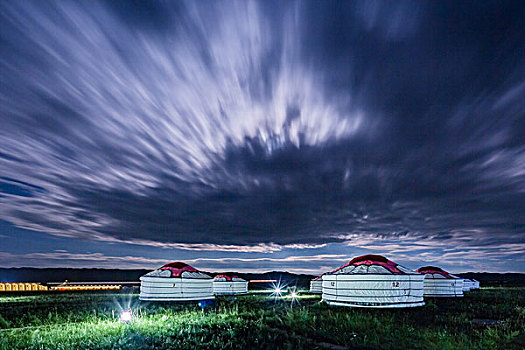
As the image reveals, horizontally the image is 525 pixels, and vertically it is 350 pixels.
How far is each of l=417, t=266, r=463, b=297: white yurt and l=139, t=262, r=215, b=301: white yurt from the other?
19475 mm

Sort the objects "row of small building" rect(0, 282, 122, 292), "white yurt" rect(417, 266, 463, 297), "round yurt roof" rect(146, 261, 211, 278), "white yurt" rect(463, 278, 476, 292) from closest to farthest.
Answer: "round yurt roof" rect(146, 261, 211, 278)
"white yurt" rect(417, 266, 463, 297)
"white yurt" rect(463, 278, 476, 292)
"row of small building" rect(0, 282, 122, 292)

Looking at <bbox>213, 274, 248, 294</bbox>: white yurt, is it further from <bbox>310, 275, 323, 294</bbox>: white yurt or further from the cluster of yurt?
the cluster of yurt

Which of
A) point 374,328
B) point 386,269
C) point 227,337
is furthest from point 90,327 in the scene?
point 386,269

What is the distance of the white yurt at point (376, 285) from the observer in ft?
54.7

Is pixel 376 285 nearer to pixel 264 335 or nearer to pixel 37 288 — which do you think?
pixel 264 335

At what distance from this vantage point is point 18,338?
906 centimetres

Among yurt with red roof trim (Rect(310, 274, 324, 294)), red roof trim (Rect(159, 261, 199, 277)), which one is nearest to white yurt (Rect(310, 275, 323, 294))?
yurt with red roof trim (Rect(310, 274, 324, 294))

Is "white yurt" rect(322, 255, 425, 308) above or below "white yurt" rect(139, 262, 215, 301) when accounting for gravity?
above

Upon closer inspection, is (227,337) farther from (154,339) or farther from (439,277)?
(439,277)

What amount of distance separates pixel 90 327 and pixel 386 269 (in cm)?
1423

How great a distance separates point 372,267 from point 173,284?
1348cm

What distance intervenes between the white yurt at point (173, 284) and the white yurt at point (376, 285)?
32.7 ft

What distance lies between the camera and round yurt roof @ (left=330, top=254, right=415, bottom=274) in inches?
672

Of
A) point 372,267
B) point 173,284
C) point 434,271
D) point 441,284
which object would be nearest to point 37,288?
point 173,284
